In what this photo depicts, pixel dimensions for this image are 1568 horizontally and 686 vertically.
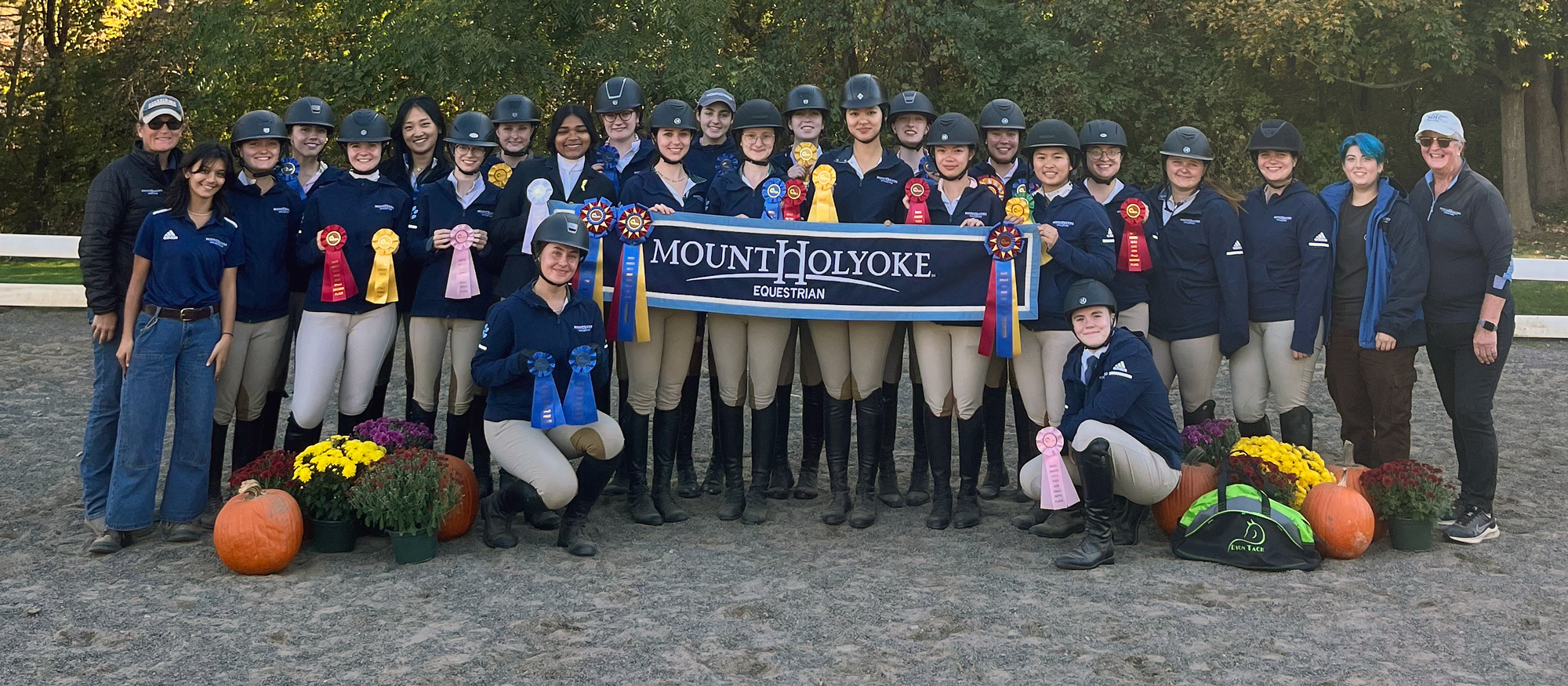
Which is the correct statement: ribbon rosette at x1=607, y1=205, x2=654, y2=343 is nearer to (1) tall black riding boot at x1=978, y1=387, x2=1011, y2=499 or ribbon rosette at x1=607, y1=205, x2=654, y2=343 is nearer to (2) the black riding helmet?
(2) the black riding helmet

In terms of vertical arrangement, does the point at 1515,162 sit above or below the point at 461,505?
above

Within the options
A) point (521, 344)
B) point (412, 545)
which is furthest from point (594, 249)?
point (412, 545)

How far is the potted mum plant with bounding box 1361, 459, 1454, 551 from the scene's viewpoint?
621 cm

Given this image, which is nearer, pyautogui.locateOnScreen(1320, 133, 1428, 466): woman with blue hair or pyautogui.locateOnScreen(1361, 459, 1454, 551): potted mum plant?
pyautogui.locateOnScreen(1361, 459, 1454, 551): potted mum plant

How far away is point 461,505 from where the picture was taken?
253 inches

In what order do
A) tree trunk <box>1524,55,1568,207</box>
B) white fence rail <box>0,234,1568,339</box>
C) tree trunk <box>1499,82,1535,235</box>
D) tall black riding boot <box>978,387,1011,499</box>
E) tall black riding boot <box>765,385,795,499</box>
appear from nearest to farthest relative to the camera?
tall black riding boot <box>765,385,795,499</box> < tall black riding boot <box>978,387,1011,499</box> < white fence rail <box>0,234,1568,339</box> < tree trunk <box>1499,82,1535,235</box> < tree trunk <box>1524,55,1568,207</box>

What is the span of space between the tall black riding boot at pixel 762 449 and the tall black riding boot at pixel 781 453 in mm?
26

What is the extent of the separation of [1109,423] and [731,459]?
79.8 inches

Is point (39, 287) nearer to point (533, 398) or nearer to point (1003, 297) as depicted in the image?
point (533, 398)

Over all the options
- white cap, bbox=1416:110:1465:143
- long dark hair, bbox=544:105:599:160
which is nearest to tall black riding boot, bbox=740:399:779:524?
long dark hair, bbox=544:105:599:160

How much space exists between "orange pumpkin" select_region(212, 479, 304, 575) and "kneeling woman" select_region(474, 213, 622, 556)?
932 mm

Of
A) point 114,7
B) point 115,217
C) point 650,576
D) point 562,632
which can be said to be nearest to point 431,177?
point 115,217

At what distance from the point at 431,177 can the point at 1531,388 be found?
896 centimetres

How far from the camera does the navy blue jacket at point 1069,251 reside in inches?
261
